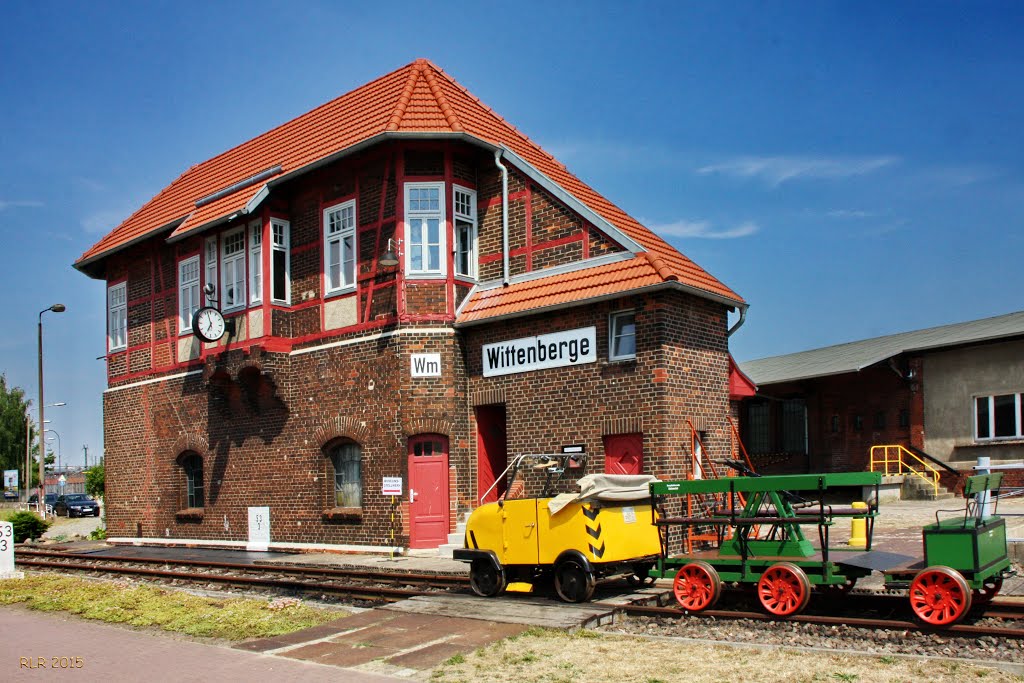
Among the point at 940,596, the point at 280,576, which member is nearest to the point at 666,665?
the point at 940,596

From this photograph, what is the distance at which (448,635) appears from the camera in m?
10.2

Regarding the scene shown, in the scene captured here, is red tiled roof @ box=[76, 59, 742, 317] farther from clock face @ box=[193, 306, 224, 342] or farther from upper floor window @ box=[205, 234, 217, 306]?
clock face @ box=[193, 306, 224, 342]

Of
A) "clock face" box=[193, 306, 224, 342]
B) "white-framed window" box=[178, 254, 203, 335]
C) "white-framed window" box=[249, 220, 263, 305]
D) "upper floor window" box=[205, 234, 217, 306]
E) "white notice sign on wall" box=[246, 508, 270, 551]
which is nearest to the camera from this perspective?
"white-framed window" box=[249, 220, 263, 305]

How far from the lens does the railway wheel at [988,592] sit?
972 cm

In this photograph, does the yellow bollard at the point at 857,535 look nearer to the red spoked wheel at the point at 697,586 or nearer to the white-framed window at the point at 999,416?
the red spoked wheel at the point at 697,586

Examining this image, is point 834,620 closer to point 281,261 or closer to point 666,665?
point 666,665

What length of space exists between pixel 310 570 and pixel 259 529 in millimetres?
5418

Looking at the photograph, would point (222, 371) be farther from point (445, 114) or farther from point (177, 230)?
point (445, 114)

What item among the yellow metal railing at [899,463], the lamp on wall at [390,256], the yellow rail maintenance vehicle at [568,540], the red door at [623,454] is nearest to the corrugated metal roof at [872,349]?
the yellow metal railing at [899,463]

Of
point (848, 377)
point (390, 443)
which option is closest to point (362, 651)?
point (390, 443)

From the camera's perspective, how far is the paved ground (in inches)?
343

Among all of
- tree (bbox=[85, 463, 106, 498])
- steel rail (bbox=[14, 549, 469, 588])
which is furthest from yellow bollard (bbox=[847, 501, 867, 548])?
tree (bbox=[85, 463, 106, 498])

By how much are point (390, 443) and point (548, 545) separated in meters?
7.11

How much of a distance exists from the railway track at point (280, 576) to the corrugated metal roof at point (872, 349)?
1652cm
